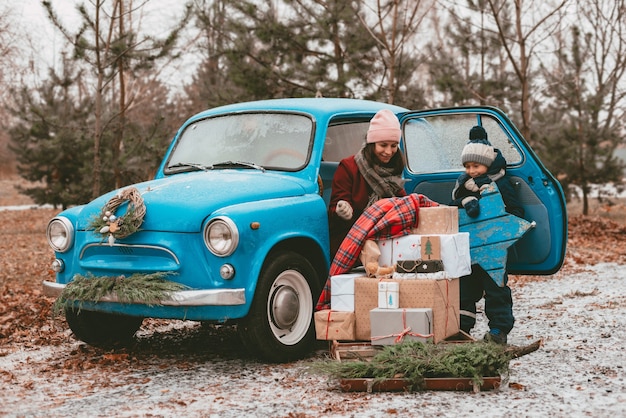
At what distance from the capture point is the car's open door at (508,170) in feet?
19.4

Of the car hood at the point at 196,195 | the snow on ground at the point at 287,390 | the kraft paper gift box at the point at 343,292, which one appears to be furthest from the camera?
the kraft paper gift box at the point at 343,292

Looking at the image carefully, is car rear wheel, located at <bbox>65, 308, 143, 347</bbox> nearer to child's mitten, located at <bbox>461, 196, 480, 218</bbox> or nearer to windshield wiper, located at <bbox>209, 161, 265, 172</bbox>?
windshield wiper, located at <bbox>209, 161, 265, 172</bbox>

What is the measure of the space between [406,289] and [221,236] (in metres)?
1.28

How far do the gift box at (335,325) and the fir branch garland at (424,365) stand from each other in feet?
1.86

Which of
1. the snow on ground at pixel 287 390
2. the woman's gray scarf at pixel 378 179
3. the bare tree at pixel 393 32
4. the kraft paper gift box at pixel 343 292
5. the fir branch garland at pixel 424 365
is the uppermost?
the bare tree at pixel 393 32

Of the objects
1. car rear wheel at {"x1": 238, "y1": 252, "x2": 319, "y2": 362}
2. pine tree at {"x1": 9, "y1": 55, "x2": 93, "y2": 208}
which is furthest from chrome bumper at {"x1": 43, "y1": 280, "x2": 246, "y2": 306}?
pine tree at {"x1": 9, "y1": 55, "x2": 93, "y2": 208}

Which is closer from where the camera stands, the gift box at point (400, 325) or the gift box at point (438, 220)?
the gift box at point (400, 325)

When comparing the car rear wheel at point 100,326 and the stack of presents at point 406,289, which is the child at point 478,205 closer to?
the stack of presents at point 406,289

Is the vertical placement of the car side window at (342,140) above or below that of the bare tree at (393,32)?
below

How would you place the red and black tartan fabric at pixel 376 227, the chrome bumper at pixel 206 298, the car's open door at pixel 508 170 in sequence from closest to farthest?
the chrome bumper at pixel 206 298 < the red and black tartan fabric at pixel 376 227 < the car's open door at pixel 508 170

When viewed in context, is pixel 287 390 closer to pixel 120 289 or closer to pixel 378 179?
pixel 120 289

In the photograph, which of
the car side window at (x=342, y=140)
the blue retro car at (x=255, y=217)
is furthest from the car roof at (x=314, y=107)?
the car side window at (x=342, y=140)

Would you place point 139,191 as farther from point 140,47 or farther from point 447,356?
point 140,47

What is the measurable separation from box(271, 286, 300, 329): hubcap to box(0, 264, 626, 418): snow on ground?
30 cm
